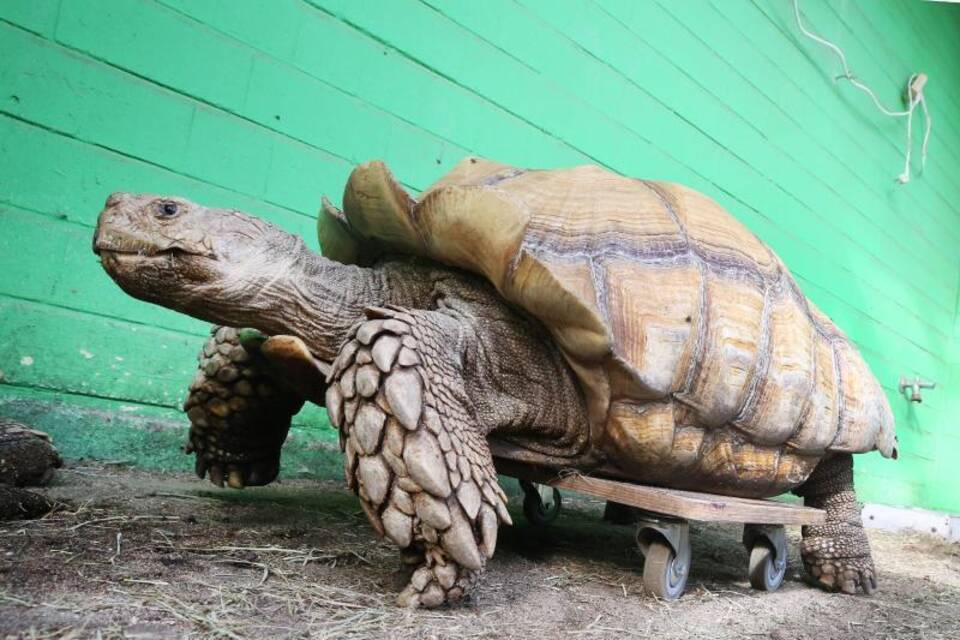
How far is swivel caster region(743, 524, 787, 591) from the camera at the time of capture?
95.6 inches

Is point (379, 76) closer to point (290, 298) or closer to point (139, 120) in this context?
point (139, 120)

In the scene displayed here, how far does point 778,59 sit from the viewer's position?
567 cm

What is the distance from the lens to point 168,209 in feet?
5.94

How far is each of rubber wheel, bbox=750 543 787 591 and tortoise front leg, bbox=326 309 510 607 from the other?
4.08 feet

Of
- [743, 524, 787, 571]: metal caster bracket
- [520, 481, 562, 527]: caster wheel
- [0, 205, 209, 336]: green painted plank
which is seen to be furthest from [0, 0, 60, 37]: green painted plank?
[743, 524, 787, 571]: metal caster bracket

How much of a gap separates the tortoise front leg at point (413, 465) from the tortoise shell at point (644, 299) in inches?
16.5

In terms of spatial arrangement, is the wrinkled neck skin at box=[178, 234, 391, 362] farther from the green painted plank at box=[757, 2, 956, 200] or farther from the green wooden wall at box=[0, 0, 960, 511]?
the green painted plank at box=[757, 2, 956, 200]

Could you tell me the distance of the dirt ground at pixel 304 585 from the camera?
1.27 metres

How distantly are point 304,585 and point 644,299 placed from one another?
45.2 inches

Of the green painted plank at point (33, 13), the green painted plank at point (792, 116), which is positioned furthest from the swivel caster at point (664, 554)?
the green painted plank at point (792, 116)

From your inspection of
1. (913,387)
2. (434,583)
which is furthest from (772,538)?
(913,387)

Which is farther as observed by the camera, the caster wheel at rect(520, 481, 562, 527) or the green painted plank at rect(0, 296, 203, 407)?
the caster wheel at rect(520, 481, 562, 527)

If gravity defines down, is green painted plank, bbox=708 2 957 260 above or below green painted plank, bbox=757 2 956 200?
below

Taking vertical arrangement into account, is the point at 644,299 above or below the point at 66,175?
below
